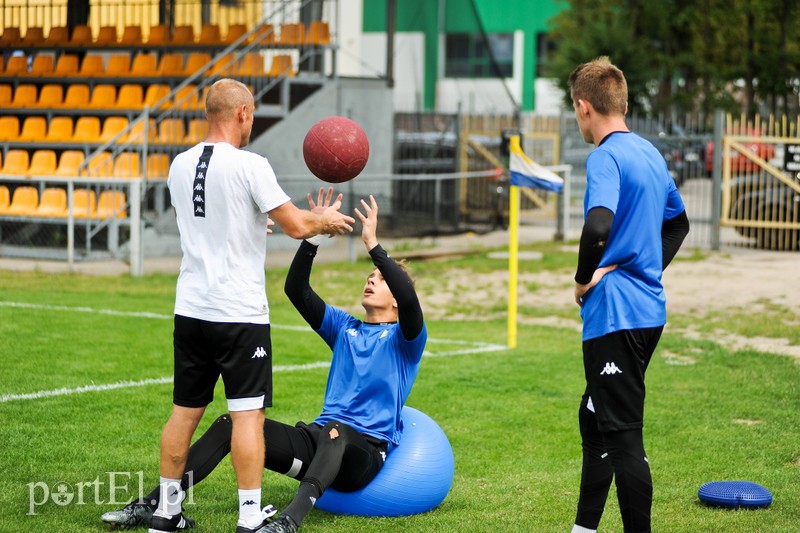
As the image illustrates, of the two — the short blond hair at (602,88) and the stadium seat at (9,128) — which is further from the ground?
the stadium seat at (9,128)

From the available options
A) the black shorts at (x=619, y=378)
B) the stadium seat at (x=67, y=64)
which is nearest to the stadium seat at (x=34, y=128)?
the stadium seat at (x=67, y=64)

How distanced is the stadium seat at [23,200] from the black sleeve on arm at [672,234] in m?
14.6

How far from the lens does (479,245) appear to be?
67.2ft

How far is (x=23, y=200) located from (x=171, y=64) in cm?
466

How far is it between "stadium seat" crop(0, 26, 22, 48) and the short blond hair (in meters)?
21.2

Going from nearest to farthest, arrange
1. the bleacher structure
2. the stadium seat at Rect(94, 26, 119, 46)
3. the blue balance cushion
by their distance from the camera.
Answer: the blue balance cushion, the bleacher structure, the stadium seat at Rect(94, 26, 119, 46)

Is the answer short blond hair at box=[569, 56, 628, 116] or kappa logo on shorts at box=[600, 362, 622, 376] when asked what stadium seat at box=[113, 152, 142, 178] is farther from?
kappa logo on shorts at box=[600, 362, 622, 376]

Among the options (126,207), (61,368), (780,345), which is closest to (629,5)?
(126,207)

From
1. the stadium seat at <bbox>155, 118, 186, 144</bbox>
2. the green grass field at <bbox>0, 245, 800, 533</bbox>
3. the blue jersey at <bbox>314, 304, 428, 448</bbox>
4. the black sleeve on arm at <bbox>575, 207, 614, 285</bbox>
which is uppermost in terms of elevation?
the stadium seat at <bbox>155, 118, 186, 144</bbox>

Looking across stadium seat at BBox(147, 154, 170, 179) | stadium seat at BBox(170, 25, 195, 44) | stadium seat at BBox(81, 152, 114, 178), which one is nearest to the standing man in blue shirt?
stadium seat at BBox(81, 152, 114, 178)

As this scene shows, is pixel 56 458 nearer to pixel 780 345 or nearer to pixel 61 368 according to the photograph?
pixel 61 368

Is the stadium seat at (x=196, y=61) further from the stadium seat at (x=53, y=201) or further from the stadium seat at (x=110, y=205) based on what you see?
the stadium seat at (x=110, y=205)

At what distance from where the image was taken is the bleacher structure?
17.0 meters

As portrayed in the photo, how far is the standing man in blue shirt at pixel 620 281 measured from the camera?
462cm
